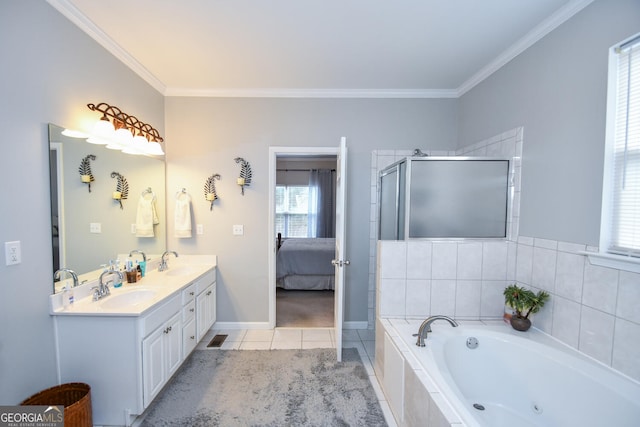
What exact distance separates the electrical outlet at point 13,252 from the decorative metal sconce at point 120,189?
2.62 feet

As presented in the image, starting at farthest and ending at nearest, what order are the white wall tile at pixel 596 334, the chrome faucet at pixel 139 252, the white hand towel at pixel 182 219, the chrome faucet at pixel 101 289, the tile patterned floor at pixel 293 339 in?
the white hand towel at pixel 182 219
the tile patterned floor at pixel 293 339
the chrome faucet at pixel 139 252
the chrome faucet at pixel 101 289
the white wall tile at pixel 596 334

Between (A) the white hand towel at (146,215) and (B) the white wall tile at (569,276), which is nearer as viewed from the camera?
(B) the white wall tile at (569,276)

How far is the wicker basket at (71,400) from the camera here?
1309 millimetres

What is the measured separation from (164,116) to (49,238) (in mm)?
1742

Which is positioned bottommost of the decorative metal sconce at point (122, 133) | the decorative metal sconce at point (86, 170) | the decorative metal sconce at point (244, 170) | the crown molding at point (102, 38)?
the decorative metal sconce at point (86, 170)

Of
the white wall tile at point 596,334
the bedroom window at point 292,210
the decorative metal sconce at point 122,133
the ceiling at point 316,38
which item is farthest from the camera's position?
the bedroom window at point 292,210

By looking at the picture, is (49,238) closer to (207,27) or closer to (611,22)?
(207,27)

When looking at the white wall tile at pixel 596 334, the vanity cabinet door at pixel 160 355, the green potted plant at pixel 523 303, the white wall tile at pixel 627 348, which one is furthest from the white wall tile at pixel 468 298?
the vanity cabinet door at pixel 160 355

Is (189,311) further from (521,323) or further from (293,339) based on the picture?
(521,323)

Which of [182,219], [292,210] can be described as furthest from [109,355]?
[292,210]

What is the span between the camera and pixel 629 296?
1.25m

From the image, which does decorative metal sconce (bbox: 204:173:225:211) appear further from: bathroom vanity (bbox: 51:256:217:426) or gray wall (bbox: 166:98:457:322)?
bathroom vanity (bbox: 51:256:217:426)

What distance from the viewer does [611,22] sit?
134 cm

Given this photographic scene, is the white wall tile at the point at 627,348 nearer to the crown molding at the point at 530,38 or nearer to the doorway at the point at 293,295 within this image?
the crown molding at the point at 530,38
